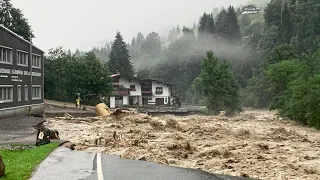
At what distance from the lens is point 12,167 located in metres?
11.3

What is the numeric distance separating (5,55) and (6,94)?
11.2 ft

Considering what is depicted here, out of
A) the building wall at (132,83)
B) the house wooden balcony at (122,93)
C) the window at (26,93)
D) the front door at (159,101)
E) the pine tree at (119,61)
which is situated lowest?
the front door at (159,101)

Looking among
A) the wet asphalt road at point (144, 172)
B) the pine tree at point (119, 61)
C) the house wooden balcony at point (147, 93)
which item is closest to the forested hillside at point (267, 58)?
the pine tree at point (119, 61)

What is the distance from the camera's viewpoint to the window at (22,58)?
39.2 m

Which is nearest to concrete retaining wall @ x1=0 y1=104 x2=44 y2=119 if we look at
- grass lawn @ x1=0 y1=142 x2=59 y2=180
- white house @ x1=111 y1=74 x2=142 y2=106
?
grass lawn @ x1=0 y1=142 x2=59 y2=180

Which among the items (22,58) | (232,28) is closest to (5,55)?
(22,58)

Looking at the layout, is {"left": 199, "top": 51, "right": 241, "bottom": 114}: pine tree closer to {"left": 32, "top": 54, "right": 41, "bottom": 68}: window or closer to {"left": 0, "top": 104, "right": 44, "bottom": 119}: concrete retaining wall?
{"left": 32, "top": 54, "right": 41, "bottom": 68}: window

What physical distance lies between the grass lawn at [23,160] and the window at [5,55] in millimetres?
20428

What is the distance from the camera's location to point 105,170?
12109 millimetres

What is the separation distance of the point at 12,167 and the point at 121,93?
244ft

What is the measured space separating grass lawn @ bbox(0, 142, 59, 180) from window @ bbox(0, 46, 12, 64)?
67.0ft

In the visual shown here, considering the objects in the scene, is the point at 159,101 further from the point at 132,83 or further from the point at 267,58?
the point at 267,58

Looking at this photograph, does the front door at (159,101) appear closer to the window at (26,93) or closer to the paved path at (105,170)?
the window at (26,93)

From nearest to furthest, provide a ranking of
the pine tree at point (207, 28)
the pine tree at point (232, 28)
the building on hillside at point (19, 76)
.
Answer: the building on hillside at point (19, 76) → the pine tree at point (232, 28) → the pine tree at point (207, 28)
